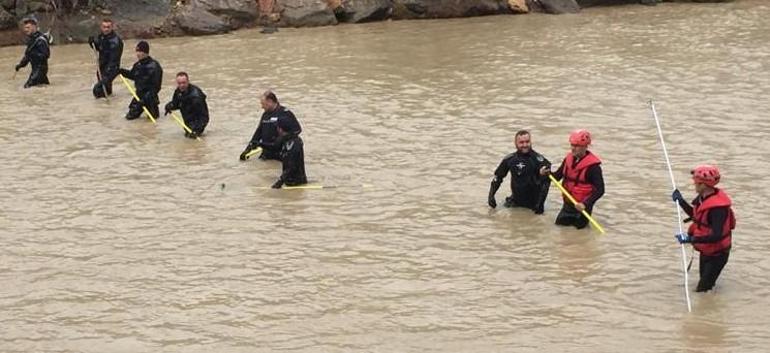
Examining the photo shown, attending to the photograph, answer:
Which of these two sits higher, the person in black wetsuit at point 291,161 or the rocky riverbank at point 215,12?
the rocky riverbank at point 215,12

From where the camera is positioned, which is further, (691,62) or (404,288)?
(691,62)

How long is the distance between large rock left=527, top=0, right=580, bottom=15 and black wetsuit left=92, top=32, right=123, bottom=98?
1608cm

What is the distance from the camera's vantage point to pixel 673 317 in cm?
865

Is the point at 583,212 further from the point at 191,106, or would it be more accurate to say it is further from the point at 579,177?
the point at 191,106

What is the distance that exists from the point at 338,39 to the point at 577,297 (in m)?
18.5

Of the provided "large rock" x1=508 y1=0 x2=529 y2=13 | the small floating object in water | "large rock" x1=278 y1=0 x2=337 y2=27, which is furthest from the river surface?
"large rock" x1=508 y1=0 x2=529 y2=13

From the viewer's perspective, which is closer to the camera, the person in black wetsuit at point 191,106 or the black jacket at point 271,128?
the black jacket at point 271,128

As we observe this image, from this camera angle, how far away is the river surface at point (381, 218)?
866 centimetres

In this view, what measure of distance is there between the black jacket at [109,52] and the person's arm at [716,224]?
13243mm

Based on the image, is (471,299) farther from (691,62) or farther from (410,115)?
(691,62)

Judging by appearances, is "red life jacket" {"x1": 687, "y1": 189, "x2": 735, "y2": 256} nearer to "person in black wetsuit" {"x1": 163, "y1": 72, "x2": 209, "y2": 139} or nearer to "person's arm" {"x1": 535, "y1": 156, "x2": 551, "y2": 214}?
"person's arm" {"x1": 535, "y1": 156, "x2": 551, "y2": 214}

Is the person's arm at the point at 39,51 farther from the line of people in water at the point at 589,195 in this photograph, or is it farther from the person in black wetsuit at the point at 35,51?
the line of people in water at the point at 589,195

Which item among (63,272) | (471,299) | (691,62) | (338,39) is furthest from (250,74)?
(471,299)

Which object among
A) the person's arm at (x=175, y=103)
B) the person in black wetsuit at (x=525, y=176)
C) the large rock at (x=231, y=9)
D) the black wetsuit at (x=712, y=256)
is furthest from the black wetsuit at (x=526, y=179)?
the large rock at (x=231, y=9)
